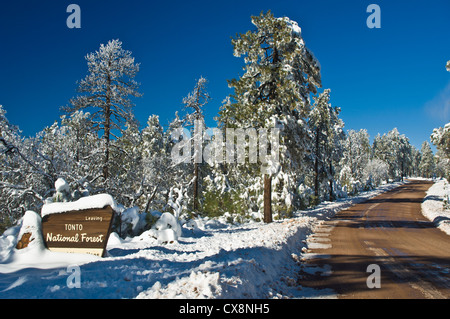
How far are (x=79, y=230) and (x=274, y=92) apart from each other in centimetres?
1255

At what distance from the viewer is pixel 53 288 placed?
4340 millimetres

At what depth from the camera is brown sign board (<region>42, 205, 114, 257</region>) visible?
7020 mm

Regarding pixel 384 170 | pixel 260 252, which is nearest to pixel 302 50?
pixel 260 252

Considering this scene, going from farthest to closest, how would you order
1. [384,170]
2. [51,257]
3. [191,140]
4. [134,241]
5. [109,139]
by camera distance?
[384,170], [191,140], [109,139], [134,241], [51,257]

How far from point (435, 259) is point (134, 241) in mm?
9406

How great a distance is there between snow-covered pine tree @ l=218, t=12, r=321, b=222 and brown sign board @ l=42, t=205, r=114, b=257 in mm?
9473

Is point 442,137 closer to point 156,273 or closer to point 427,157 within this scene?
point 156,273

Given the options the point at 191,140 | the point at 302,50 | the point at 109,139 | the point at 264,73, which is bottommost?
the point at 109,139

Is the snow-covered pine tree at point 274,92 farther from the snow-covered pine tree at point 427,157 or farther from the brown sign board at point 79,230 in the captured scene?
the snow-covered pine tree at point 427,157

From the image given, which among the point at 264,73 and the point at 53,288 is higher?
the point at 264,73

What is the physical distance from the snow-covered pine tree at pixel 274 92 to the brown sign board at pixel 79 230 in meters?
9.47

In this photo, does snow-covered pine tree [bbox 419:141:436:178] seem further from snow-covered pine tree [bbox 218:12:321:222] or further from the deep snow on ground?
the deep snow on ground

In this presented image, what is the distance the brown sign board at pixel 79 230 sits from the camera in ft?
23.0

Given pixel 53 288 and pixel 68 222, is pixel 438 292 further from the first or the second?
pixel 68 222
